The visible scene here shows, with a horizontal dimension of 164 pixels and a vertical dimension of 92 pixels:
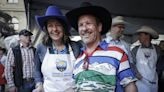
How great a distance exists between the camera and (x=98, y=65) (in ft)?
9.14

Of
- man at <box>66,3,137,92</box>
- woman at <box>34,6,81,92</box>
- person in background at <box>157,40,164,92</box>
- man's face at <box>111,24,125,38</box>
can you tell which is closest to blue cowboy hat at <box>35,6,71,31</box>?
woman at <box>34,6,81,92</box>

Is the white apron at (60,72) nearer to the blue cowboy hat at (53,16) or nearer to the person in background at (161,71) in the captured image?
the blue cowboy hat at (53,16)

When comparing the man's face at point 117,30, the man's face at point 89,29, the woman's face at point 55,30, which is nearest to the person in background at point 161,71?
the man's face at point 117,30

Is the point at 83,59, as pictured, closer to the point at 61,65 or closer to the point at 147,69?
the point at 61,65

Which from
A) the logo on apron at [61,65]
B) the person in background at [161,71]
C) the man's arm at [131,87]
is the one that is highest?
the logo on apron at [61,65]

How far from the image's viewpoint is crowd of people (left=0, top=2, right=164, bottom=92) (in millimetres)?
2793

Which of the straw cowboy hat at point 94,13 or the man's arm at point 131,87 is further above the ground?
the straw cowboy hat at point 94,13

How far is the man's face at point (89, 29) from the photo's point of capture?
2.92 metres

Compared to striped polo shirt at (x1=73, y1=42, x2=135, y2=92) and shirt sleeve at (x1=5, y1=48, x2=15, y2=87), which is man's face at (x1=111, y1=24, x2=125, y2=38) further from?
striped polo shirt at (x1=73, y1=42, x2=135, y2=92)

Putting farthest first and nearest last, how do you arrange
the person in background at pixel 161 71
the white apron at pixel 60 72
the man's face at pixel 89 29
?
1. the person in background at pixel 161 71
2. the white apron at pixel 60 72
3. the man's face at pixel 89 29

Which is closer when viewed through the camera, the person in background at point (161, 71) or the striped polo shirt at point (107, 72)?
the striped polo shirt at point (107, 72)

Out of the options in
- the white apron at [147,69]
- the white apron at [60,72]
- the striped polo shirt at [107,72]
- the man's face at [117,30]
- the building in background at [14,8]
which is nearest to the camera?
the striped polo shirt at [107,72]

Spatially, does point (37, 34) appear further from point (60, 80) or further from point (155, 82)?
point (60, 80)

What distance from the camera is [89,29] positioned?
292 cm
